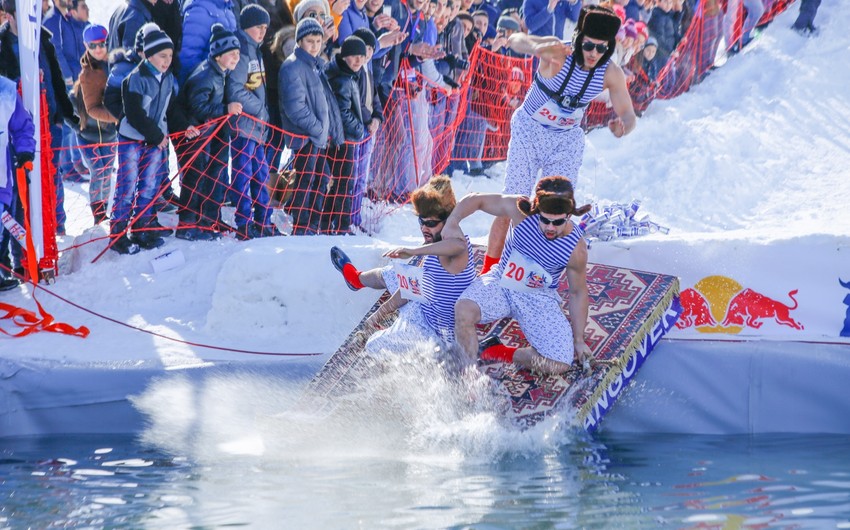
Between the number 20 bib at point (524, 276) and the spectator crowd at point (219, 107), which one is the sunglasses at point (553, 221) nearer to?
the number 20 bib at point (524, 276)

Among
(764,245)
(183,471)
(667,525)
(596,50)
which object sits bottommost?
(183,471)

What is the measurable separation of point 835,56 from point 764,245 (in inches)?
251

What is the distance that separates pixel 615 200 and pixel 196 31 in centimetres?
409

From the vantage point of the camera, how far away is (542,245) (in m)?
5.89

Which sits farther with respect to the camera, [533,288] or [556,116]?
[556,116]

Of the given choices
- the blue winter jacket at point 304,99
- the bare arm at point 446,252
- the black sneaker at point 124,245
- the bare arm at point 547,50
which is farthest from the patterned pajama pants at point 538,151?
the black sneaker at point 124,245

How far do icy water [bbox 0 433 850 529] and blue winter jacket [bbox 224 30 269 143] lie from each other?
265 cm

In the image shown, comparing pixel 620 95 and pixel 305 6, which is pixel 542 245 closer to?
pixel 620 95

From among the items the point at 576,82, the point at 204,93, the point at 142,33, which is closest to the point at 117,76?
the point at 142,33

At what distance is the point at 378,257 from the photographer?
22.9 ft

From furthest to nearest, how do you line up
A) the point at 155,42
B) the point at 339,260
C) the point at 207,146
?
the point at 207,146
the point at 155,42
the point at 339,260

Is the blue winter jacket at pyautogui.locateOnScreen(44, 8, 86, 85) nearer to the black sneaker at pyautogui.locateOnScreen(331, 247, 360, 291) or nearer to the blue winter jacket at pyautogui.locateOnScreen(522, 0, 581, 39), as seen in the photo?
the black sneaker at pyautogui.locateOnScreen(331, 247, 360, 291)

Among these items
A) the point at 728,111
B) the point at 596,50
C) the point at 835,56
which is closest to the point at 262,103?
the point at 596,50

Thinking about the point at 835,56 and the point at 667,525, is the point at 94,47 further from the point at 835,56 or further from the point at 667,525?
the point at 835,56
